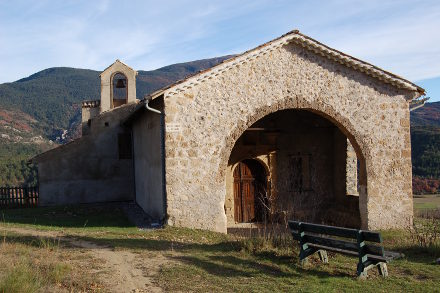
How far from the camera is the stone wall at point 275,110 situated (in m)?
11.7

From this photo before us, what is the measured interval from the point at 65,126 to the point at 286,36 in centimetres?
5484

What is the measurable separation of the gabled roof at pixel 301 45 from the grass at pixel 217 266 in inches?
150

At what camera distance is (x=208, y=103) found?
1190 cm

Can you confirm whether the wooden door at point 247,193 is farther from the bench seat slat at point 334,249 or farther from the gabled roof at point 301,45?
the bench seat slat at point 334,249

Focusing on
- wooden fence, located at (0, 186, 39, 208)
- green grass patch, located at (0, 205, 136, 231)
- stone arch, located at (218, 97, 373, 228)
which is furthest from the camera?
wooden fence, located at (0, 186, 39, 208)

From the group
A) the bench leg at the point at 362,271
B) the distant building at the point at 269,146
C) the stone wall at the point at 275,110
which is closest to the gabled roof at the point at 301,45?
the distant building at the point at 269,146

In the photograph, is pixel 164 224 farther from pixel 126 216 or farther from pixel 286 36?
pixel 286 36

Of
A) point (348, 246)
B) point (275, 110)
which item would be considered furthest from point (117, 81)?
point (348, 246)

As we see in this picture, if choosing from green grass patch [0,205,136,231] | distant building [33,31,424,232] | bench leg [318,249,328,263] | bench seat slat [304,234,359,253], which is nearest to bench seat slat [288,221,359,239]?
bench seat slat [304,234,359,253]

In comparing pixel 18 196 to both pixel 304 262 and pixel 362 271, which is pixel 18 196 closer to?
pixel 304 262

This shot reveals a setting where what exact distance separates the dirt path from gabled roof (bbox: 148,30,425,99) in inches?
163

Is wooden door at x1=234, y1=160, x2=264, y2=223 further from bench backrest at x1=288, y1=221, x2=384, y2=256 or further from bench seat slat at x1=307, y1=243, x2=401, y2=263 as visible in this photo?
bench seat slat at x1=307, y1=243, x2=401, y2=263

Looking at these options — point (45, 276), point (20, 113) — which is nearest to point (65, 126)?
point (20, 113)

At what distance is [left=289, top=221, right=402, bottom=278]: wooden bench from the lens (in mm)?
7164
